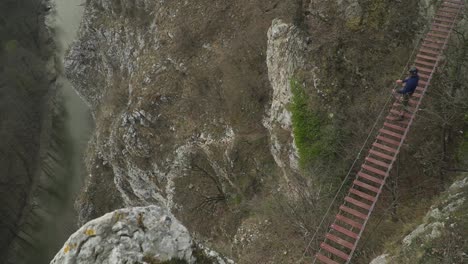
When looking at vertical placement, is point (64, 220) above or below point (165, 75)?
below

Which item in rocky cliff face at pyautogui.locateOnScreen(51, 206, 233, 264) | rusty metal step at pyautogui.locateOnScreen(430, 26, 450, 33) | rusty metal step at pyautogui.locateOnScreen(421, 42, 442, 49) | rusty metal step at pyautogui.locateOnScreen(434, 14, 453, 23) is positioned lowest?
rusty metal step at pyautogui.locateOnScreen(421, 42, 442, 49)

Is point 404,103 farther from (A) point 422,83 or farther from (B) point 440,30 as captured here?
(B) point 440,30

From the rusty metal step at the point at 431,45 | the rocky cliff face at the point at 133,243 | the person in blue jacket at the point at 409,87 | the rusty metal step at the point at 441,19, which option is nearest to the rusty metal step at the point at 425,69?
the rusty metal step at the point at 431,45

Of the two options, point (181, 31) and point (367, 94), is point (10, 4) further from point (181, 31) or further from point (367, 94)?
point (367, 94)

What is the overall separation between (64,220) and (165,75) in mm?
22559

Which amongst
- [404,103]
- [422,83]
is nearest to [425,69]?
[422,83]

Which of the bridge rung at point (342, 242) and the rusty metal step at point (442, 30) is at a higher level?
the rusty metal step at point (442, 30)

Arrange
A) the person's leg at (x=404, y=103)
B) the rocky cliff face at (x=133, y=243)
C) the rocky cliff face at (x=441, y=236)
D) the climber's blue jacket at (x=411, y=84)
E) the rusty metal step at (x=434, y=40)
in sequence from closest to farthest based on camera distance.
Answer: the rocky cliff face at (x=133, y=243) < the rocky cliff face at (x=441, y=236) < the climber's blue jacket at (x=411, y=84) < the person's leg at (x=404, y=103) < the rusty metal step at (x=434, y=40)

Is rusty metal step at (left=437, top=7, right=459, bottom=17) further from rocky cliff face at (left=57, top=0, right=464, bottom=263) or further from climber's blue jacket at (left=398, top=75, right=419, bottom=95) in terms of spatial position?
climber's blue jacket at (left=398, top=75, right=419, bottom=95)

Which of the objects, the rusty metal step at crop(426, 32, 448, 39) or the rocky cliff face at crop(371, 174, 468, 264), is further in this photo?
the rusty metal step at crop(426, 32, 448, 39)

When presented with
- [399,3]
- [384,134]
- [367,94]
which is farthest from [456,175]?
[399,3]

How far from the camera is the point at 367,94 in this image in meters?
18.0

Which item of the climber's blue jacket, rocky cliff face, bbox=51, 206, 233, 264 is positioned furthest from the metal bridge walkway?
rocky cliff face, bbox=51, 206, 233, 264

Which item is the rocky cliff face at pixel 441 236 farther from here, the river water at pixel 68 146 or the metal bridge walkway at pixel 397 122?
the river water at pixel 68 146
